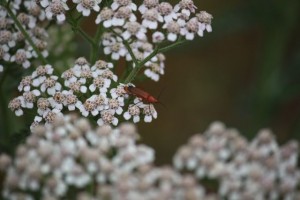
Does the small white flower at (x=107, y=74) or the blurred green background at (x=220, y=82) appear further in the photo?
the blurred green background at (x=220, y=82)

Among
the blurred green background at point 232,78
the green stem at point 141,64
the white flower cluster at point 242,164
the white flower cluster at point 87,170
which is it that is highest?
the blurred green background at point 232,78

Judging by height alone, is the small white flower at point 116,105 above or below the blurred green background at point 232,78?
below

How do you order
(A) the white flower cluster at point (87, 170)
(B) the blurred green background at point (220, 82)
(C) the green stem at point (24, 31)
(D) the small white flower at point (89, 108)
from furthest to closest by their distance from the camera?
(B) the blurred green background at point (220, 82), (C) the green stem at point (24, 31), (D) the small white flower at point (89, 108), (A) the white flower cluster at point (87, 170)

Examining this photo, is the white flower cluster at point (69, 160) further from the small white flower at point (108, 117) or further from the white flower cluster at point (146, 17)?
the white flower cluster at point (146, 17)

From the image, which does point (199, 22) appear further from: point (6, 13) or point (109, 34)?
point (6, 13)

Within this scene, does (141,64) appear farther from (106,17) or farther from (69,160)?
(69,160)

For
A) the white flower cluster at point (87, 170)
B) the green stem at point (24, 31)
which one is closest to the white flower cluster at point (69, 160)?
the white flower cluster at point (87, 170)
